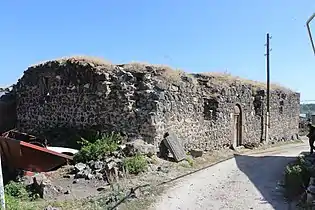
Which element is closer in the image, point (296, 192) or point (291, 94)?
point (296, 192)

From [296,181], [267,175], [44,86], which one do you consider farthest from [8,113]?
[296,181]

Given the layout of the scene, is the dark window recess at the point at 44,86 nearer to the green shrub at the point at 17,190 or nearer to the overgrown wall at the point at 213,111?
the overgrown wall at the point at 213,111

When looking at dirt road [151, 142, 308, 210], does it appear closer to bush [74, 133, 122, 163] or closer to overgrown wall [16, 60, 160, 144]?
bush [74, 133, 122, 163]

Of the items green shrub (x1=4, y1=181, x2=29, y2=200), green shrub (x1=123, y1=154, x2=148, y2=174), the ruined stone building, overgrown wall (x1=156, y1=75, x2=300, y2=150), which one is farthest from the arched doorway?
green shrub (x1=4, y1=181, x2=29, y2=200)

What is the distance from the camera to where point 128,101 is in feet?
46.6

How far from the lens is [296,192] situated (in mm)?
8992

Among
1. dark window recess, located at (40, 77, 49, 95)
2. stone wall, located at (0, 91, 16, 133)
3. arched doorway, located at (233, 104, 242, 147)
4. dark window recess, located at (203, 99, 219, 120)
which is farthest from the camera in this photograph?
arched doorway, located at (233, 104, 242, 147)

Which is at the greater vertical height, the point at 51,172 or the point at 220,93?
the point at 220,93

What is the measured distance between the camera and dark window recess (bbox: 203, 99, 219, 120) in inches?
677

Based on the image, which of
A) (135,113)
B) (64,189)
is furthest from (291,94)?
(64,189)

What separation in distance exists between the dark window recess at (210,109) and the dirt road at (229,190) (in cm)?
400

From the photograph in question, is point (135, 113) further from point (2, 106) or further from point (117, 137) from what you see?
point (2, 106)

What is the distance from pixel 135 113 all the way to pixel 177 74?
9.60ft

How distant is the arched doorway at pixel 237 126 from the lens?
19.5 m
